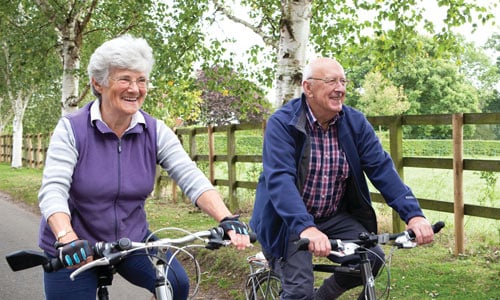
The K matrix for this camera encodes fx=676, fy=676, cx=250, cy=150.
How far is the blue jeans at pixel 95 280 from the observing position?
313 cm

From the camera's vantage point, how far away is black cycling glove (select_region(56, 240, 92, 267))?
266 centimetres

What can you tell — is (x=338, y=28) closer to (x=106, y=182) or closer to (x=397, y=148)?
(x=397, y=148)

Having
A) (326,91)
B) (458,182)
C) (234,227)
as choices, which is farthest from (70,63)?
(234,227)

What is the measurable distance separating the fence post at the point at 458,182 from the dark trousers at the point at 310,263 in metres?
4.04

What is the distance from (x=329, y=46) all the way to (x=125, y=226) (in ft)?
41.6

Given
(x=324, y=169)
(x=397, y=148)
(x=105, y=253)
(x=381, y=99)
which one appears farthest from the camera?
(x=381, y=99)

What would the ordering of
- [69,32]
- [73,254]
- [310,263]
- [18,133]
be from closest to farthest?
[73,254] < [310,263] < [69,32] < [18,133]

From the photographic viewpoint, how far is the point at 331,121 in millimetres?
4234

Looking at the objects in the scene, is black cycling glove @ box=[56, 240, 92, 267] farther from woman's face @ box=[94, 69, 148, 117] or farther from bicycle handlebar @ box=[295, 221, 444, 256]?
bicycle handlebar @ box=[295, 221, 444, 256]

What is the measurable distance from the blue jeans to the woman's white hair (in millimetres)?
912

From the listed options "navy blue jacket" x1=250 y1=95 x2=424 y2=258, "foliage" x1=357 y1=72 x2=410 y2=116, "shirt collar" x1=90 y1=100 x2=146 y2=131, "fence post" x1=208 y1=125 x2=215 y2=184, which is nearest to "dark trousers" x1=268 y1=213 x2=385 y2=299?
"navy blue jacket" x1=250 y1=95 x2=424 y2=258

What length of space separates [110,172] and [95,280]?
1.70ft

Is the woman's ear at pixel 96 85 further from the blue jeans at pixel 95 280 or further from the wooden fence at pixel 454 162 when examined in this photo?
the wooden fence at pixel 454 162

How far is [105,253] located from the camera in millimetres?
2854
